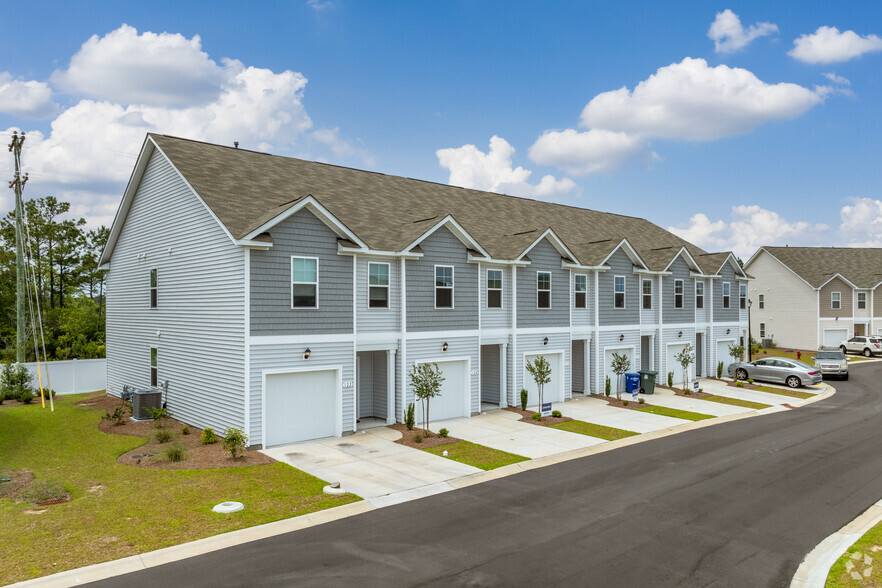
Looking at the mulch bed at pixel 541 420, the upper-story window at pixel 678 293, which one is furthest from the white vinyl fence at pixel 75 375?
the upper-story window at pixel 678 293

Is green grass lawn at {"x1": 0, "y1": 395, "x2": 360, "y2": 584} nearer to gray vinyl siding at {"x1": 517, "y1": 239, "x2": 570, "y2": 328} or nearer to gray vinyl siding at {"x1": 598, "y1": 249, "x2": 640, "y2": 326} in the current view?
gray vinyl siding at {"x1": 517, "y1": 239, "x2": 570, "y2": 328}

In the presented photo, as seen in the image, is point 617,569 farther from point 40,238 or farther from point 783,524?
point 40,238

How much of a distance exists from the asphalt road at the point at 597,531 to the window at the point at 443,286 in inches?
319

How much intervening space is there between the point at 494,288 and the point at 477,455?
890cm

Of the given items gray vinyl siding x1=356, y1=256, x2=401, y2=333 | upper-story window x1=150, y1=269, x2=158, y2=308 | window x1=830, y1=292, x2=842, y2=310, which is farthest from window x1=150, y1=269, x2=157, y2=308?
window x1=830, y1=292, x2=842, y2=310

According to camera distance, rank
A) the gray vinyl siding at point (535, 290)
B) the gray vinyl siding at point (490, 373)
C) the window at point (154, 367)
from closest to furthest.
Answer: the window at point (154, 367)
the gray vinyl siding at point (535, 290)
the gray vinyl siding at point (490, 373)

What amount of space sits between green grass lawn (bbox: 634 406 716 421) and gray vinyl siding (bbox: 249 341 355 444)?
12.9 metres

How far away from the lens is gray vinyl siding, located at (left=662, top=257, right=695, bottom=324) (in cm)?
3139

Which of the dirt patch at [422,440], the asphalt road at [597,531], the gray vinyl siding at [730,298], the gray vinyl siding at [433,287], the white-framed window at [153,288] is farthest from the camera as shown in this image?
the gray vinyl siding at [730,298]

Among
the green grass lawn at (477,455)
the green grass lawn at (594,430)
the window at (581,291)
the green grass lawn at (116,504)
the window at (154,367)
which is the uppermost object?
the window at (581,291)

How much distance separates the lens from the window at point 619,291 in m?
28.6

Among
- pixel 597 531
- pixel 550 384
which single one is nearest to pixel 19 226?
pixel 550 384

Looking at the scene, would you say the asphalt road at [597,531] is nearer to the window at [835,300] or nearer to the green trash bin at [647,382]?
the green trash bin at [647,382]

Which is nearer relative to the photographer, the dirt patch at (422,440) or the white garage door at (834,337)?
the dirt patch at (422,440)
